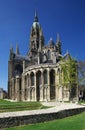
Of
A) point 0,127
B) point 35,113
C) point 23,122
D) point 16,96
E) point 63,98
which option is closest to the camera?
point 0,127

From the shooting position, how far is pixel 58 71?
80438 millimetres

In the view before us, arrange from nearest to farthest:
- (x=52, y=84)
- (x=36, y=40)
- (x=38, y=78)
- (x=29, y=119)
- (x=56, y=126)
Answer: (x=56, y=126) < (x=29, y=119) < (x=52, y=84) < (x=38, y=78) < (x=36, y=40)

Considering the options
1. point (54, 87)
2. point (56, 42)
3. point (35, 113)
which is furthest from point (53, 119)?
point (56, 42)

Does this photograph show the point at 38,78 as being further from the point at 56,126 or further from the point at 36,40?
the point at 56,126

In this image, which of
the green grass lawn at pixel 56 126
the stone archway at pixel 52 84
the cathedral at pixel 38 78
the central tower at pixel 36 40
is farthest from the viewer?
the central tower at pixel 36 40

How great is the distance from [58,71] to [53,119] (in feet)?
189

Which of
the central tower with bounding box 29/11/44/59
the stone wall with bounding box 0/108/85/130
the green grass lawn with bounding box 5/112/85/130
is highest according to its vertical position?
the central tower with bounding box 29/11/44/59

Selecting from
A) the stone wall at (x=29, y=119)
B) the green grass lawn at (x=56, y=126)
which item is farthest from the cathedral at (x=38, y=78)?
the green grass lawn at (x=56, y=126)

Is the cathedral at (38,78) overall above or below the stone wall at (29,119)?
above

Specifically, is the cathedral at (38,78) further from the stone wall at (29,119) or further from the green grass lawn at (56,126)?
the green grass lawn at (56,126)

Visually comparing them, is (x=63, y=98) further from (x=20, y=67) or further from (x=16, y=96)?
(x=20, y=67)

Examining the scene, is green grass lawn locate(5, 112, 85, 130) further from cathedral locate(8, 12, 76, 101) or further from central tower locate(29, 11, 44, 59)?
central tower locate(29, 11, 44, 59)

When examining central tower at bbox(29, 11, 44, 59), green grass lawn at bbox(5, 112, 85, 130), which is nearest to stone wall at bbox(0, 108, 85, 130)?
green grass lawn at bbox(5, 112, 85, 130)

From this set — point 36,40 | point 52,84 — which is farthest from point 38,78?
point 36,40
